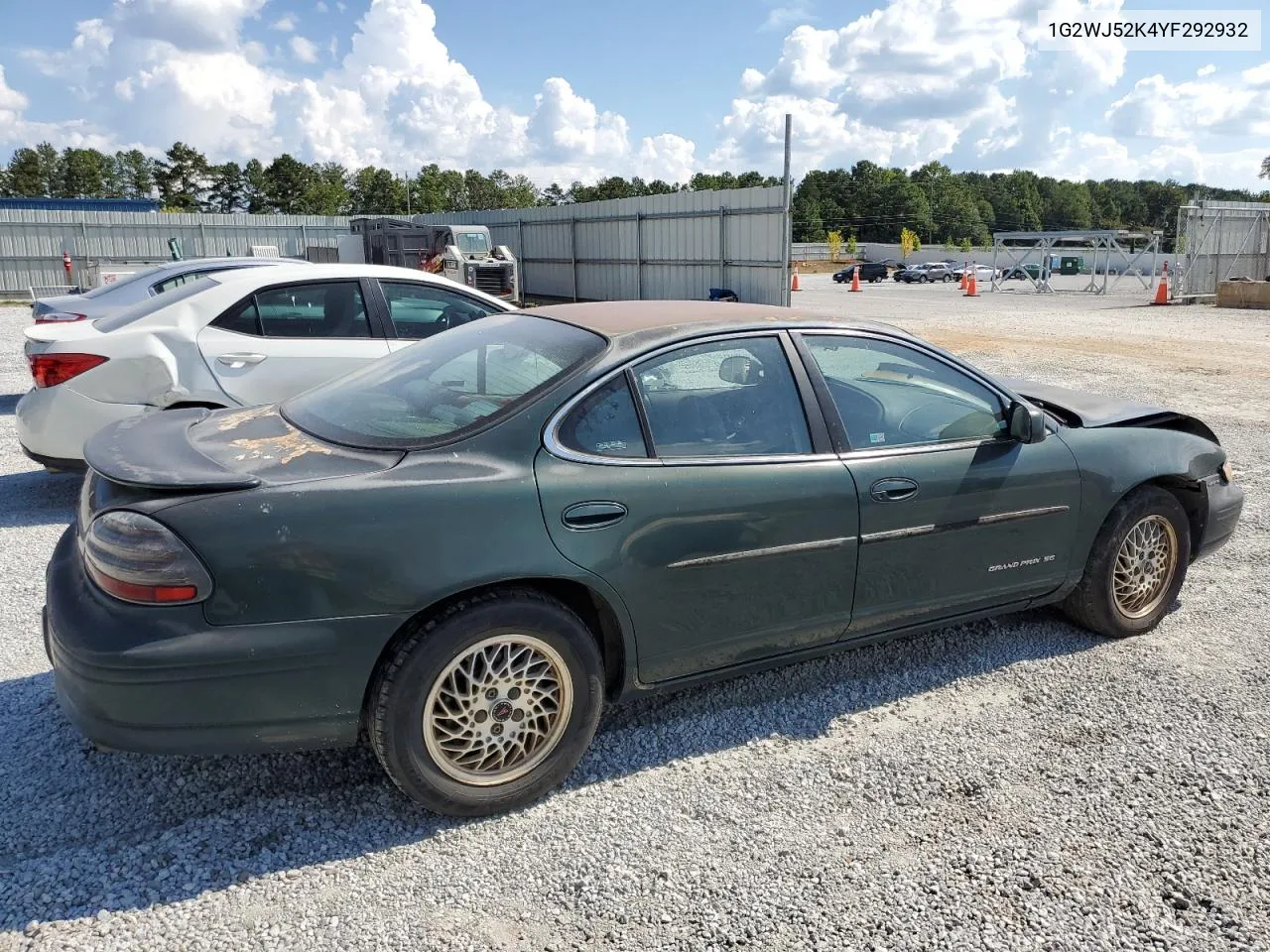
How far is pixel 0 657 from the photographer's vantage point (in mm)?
4090

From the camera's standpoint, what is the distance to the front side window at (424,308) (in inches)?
264

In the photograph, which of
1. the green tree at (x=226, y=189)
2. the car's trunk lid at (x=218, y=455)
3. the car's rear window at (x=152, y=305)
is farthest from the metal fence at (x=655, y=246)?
the green tree at (x=226, y=189)

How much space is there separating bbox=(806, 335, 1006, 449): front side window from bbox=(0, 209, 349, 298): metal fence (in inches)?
1072

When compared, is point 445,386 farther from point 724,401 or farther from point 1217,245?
point 1217,245

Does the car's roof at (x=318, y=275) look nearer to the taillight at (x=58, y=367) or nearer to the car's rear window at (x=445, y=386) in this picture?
the taillight at (x=58, y=367)

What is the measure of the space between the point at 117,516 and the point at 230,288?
404 centimetres

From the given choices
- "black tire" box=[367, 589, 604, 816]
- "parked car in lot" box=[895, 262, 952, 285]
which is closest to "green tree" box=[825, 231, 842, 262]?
"parked car in lot" box=[895, 262, 952, 285]

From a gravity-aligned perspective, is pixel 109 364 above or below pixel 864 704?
above

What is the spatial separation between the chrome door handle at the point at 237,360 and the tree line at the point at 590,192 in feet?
243

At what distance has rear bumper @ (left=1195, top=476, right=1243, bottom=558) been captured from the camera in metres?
4.53

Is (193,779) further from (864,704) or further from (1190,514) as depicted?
(1190,514)

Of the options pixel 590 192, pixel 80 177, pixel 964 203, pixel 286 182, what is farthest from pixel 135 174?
pixel 964 203

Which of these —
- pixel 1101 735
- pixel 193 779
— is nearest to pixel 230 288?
pixel 193 779

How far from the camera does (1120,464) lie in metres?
4.16
